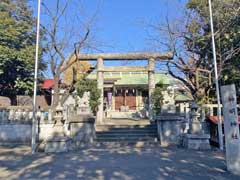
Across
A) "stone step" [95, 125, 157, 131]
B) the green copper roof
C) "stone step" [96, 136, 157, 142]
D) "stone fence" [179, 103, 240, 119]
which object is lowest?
"stone step" [96, 136, 157, 142]

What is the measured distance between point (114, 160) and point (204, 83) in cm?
889

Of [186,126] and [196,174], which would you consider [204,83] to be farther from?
[196,174]

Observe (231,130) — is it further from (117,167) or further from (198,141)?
(198,141)

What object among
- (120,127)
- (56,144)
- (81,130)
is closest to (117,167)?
(56,144)

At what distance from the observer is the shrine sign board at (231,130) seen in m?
5.33

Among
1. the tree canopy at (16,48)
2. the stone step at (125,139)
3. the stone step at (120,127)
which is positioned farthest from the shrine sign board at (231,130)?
the tree canopy at (16,48)

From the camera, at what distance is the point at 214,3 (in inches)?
516

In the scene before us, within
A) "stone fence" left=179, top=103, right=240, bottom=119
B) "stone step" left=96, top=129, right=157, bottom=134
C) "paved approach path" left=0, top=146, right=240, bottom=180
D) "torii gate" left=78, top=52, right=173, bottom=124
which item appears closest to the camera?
"paved approach path" left=0, top=146, right=240, bottom=180

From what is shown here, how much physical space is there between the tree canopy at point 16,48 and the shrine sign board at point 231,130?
1486 cm

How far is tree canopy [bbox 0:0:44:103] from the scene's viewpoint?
55.2ft

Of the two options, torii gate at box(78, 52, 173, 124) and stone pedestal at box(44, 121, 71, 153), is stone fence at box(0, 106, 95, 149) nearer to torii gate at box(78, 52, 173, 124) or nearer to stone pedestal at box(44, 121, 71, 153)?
stone pedestal at box(44, 121, 71, 153)

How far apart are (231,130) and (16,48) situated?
16340mm

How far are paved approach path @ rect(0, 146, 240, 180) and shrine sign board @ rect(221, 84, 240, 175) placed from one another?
258mm

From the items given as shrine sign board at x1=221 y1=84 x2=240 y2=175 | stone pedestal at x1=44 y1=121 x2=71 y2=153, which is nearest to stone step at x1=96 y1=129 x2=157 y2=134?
stone pedestal at x1=44 y1=121 x2=71 y2=153
